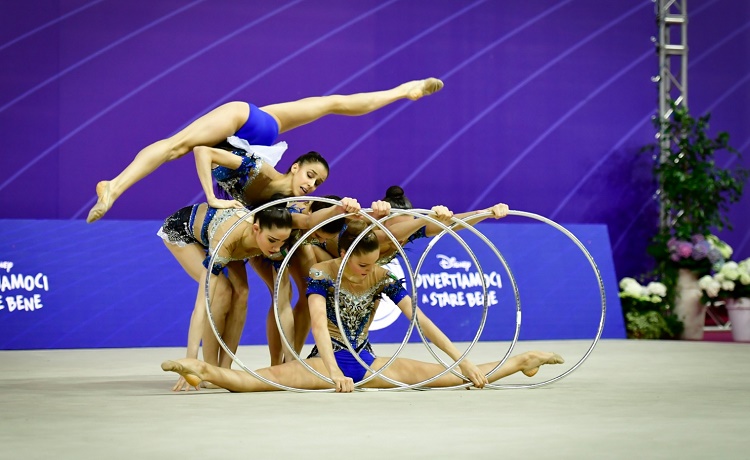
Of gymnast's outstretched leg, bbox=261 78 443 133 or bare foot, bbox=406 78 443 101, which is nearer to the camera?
gymnast's outstretched leg, bbox=261 78 443 133

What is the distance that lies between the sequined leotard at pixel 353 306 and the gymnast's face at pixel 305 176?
446mm

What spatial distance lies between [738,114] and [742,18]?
103cm

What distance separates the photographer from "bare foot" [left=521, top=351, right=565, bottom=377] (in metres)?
4.52

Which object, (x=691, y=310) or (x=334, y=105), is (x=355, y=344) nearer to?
(x=334, y=105)

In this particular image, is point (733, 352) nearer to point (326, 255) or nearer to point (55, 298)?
point (326, 255)

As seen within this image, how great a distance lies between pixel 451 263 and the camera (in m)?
8.34

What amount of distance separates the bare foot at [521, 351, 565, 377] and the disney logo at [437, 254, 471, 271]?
369cm

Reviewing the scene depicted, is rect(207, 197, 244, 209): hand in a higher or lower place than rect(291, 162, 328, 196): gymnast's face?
lower

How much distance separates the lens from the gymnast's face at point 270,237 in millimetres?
4363

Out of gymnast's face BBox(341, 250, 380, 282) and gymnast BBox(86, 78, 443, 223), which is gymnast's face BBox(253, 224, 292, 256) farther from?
gymnast's face BBox(341, 250, 380, 282)

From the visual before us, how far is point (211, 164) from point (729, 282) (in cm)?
568

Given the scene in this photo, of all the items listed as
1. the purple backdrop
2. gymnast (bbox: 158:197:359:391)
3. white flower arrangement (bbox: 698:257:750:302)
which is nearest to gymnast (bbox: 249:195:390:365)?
gymnast (bbox: 158:197:359:391)

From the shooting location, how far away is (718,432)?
9.61ft

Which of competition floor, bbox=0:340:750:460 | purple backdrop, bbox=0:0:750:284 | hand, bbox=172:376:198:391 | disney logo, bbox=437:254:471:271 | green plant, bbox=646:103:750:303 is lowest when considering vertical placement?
competition floor, bbox=0:340:750:460
